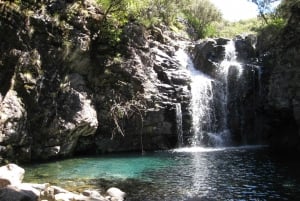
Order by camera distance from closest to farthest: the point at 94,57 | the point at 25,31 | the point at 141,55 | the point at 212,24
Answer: the point at 25,31 < the point at 94,57 < the point at 141,55 < the point at 212,24

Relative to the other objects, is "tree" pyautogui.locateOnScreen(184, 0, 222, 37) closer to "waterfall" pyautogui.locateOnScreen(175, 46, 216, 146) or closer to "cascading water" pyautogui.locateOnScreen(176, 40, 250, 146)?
"cascading water" pyautogui.locateOnScreen(176, 40, 250, 146)

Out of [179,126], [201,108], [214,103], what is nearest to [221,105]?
[214,103]

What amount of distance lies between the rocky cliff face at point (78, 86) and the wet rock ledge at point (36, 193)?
716cm

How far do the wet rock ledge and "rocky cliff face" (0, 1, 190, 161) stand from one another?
7157 mm

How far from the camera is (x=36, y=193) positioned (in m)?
18.0

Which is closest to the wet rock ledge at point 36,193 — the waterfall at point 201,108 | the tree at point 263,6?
the waterfall at point 201,108

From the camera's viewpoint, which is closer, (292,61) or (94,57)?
(292,61)

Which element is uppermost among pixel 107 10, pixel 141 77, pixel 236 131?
pixel 107 10

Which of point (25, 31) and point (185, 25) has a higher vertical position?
point (185, 25)

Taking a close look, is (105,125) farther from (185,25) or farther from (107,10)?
(185,25)

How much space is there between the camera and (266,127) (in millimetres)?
40375

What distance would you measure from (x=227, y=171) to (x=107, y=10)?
1995cm

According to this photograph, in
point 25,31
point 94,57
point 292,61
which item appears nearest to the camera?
point 25,31

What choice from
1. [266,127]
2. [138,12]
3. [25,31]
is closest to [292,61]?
[266,127]
